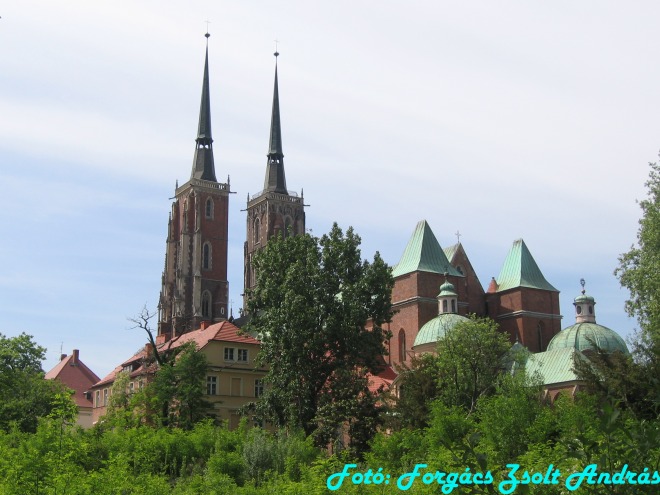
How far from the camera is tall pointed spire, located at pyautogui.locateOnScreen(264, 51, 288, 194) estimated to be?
375ft

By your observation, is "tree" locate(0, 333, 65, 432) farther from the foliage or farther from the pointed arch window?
the pointed arch window

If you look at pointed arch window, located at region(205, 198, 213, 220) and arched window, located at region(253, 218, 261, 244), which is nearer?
pointed arch window, located at region(205, 198, 213, 220)

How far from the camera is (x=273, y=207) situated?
368 feet

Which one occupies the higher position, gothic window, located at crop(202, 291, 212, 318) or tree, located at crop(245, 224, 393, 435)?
gothic window, located at crop(202, 291, 212, 318)

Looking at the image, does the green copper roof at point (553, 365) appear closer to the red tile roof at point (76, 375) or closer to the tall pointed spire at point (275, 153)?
the red tile roof at point (76, 375)

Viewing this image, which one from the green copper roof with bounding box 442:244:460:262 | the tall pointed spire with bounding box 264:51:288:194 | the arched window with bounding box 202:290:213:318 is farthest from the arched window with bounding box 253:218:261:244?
the green copper roof with bounding box 442:244:460:262

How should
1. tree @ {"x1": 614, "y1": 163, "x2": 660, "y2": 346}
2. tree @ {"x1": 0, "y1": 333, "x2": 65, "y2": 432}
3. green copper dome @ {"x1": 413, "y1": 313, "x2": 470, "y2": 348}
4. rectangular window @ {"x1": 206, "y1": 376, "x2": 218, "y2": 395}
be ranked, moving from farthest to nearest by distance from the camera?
green copper dome @ {"x1": 413, "y1": 313, "x2": 470, "y2": 348} < rectangular window @ {"x1": 206, "y1": 376, "x2": 218, "y2": 395} < tree @ {"x1": 0, "y1": 333, "x2": 65, "y2": 432} < tree @ {"x1": 614, "y1": 163, "x2": 660, "y2": 346}

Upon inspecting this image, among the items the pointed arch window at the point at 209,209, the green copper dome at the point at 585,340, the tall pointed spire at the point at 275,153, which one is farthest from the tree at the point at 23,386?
the tall pointed spire at the point at 275,153

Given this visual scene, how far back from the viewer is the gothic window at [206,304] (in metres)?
104

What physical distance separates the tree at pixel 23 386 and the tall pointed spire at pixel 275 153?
5926cm

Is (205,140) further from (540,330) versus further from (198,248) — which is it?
(540,330)

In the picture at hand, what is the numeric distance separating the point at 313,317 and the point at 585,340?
22.6 m

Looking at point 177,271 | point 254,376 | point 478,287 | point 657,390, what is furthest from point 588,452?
point 177,271

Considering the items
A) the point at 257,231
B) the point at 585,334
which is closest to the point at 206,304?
the point at 257,231
